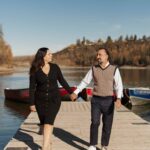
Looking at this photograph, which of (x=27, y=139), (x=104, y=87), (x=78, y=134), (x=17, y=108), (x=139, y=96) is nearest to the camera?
(x=104, y=87)

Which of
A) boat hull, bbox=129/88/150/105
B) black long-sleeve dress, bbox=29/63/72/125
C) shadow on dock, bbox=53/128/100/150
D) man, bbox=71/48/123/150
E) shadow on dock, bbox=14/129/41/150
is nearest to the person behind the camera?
black long-sleeve dress, bbox=29/63/72/125

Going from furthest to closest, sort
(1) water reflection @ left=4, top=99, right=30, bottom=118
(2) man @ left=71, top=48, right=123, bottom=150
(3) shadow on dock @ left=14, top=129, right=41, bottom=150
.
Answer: (1) water reflection @ left=4, top=99, right=30, bottom=118, (3) shadow on dock @ left=14, top=129, right=41, bottom=150, (2) man @ left=71, top=48, right=123, bottom=150

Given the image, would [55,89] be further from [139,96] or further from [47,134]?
[139,96]

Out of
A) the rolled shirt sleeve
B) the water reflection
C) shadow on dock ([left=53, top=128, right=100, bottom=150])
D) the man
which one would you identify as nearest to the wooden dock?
shadow on dock ([left=53, top=128, right=100, bottom=150])

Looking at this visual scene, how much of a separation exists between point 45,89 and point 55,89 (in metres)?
0.19

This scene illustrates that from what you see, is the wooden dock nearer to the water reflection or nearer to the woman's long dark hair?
the woman's long dark hair

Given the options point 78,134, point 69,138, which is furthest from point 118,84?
point 78,134

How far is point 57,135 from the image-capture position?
1013cm

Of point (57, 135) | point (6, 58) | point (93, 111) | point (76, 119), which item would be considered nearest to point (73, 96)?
point (93, 111)

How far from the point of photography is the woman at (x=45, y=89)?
7180 mm

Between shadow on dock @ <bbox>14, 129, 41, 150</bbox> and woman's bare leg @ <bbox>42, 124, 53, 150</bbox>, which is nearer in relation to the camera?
woman's bare leg @ <bbox>42, 124, 53, 150</bbox>

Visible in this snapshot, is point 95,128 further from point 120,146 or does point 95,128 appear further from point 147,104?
point 147,104

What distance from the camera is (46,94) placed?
7.16m

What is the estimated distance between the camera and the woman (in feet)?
23.6
